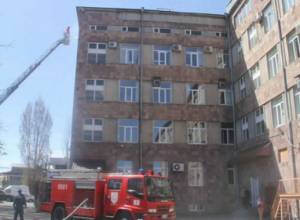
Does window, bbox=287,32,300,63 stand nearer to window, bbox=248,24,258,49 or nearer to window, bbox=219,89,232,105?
window, bbox=248,24,258,49

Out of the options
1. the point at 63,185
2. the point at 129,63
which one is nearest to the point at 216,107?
the point at 129,63

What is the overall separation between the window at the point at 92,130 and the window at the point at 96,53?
4582 mm

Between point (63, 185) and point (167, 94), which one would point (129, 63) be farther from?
point (63, 185)

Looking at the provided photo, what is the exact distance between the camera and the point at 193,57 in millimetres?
30812

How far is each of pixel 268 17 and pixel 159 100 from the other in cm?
984

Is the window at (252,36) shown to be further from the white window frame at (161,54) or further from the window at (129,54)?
the window at (129,54)

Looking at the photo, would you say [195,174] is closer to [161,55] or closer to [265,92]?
[265,92]

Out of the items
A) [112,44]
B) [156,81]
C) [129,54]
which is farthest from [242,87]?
[112,44]

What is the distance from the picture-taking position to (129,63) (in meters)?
30.0

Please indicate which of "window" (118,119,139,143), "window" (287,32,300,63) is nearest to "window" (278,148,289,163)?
"window" (287,32,300,63)

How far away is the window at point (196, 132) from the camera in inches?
1152

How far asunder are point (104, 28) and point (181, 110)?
884 cm

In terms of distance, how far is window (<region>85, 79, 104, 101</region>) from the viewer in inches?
1147

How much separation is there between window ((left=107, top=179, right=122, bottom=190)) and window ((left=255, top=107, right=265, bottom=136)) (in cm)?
1218
